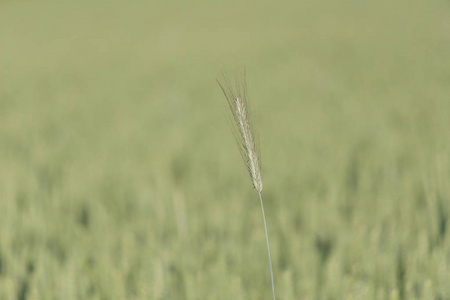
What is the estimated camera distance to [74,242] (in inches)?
52.9

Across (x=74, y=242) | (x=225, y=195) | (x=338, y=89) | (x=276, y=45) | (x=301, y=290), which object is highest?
(x=276, y=45)

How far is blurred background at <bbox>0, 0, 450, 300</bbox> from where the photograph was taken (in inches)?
43.4

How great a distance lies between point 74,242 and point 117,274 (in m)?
0.34

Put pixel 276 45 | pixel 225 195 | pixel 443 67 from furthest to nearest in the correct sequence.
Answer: pixel 276 45
pixel 443 67
pixel 225 195

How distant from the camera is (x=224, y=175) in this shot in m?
1.98

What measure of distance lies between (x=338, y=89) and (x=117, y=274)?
9.94ft

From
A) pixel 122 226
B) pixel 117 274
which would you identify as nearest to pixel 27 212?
pixel 122 226

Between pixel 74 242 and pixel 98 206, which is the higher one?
pixel 98 206

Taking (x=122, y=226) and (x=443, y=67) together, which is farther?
(x=443, y=67)

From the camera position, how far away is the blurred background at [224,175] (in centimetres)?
110

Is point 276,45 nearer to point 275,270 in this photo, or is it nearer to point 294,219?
point 294,219

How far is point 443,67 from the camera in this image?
3904 mm

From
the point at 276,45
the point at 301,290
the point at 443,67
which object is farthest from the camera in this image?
the point at 276,45

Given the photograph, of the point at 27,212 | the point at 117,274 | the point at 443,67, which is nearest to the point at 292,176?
the point at 117,274
